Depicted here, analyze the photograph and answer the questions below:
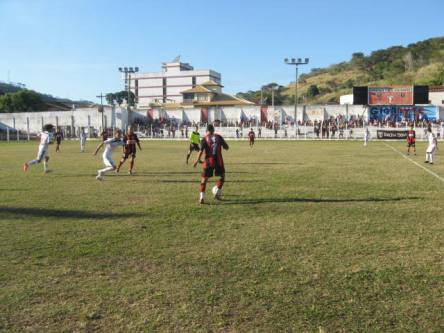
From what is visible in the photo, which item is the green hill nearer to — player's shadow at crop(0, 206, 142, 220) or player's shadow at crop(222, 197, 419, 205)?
player's shadow at crop(222, 197, 419, 205)

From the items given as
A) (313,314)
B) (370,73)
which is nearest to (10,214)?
(313,314)

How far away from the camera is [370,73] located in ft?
429

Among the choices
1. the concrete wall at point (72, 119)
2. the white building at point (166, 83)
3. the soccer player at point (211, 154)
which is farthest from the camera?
the white building at point (166, 83)

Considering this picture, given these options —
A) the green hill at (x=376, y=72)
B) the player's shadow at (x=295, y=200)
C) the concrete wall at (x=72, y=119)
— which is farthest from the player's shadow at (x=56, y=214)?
the green hill at (x=376, y=72)

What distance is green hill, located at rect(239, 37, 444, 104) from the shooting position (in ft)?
372

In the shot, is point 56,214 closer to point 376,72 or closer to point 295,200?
point 295,200

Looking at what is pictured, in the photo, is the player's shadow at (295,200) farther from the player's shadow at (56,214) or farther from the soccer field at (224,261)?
the player's shadow at (56,214)

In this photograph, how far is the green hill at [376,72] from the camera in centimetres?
11325

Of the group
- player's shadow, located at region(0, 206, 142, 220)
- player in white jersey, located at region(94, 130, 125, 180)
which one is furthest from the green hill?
player's shadow, located at region(0, 206, 142, 220)

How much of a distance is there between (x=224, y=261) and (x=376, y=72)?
132 meters

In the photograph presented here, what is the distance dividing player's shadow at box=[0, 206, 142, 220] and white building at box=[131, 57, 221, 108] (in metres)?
117

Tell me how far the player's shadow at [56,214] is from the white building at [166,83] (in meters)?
117

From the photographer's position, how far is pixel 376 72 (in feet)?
422

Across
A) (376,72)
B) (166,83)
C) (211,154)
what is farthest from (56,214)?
(376,72)
